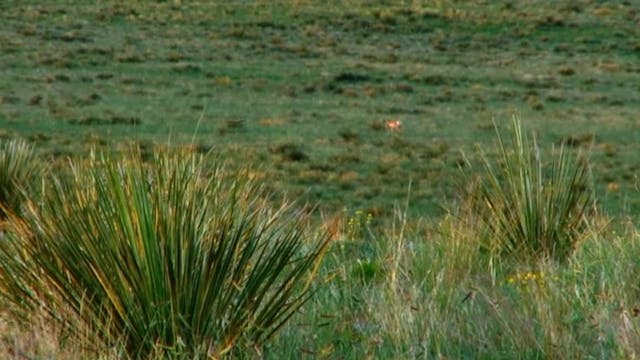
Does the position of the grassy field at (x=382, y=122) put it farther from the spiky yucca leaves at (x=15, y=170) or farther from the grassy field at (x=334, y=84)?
the spiky yucca leaves at (x=15, y=170)

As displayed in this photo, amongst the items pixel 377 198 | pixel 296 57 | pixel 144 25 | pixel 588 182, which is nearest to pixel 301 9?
pixel 144 25

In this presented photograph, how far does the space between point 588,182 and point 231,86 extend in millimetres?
18863

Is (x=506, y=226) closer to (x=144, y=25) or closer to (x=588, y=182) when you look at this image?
(x=588, y=182)

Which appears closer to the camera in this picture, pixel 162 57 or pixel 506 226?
pixel 506 226

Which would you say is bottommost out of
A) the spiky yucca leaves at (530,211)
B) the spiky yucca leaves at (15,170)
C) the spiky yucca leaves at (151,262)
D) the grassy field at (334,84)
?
the grassy field at (334,84)

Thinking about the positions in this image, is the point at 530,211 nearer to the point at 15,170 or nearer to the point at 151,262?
the point at 151,262

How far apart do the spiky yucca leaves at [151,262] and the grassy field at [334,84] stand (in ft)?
19.5

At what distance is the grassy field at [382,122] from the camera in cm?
501

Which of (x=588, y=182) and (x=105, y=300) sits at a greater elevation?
(x=105, y=300)

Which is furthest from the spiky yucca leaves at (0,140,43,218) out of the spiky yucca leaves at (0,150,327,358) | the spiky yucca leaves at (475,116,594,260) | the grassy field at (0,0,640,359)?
the spiky yucca leaves at (0,150,327,358)

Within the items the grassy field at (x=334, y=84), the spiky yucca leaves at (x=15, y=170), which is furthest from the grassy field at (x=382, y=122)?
the spiky yucca leaves at (x=15, y=170)

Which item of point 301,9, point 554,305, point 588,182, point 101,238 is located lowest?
point 301,9

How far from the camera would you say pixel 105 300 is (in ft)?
14.8

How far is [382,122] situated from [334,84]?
16.3ft
